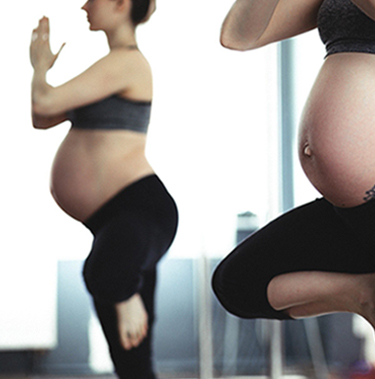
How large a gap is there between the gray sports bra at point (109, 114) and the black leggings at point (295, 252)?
41 cm

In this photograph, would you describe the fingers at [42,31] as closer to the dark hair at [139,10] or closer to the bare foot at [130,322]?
the dark hair at [139,10]

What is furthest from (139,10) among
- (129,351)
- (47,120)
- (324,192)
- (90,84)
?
(129,351)

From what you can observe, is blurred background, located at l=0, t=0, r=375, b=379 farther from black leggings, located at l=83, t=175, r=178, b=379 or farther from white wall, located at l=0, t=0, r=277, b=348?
black leggings, located at l=83, t=175, r=178, b=379

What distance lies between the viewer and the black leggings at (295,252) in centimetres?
98

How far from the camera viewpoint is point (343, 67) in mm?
903

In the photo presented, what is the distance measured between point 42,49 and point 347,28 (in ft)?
2.49

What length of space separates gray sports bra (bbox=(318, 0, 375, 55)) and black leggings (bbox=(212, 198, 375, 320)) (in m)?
0.27

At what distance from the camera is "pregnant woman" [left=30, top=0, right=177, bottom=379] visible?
1257 millimetres

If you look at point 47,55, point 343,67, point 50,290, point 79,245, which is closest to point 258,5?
point 343,67

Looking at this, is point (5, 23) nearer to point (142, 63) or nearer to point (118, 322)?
point (142, 63)

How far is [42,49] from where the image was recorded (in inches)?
53.4

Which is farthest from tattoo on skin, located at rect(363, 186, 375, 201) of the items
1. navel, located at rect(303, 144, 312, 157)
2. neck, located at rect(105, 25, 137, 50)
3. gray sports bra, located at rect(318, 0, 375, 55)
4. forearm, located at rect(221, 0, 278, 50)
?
neck, located at rect(105, 25, 137, 50)

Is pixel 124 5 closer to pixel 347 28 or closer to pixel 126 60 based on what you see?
pixel 126 60

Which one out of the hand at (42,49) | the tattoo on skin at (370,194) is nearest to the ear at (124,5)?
the hand at (42,49)
